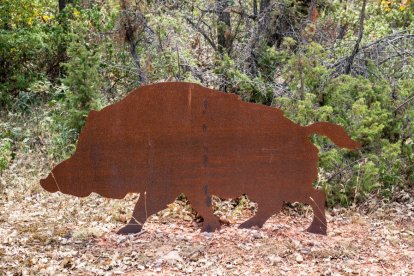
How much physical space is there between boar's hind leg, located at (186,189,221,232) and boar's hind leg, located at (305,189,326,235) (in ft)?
2.86

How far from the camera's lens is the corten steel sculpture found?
499 cm

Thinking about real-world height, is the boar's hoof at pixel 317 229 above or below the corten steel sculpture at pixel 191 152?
below

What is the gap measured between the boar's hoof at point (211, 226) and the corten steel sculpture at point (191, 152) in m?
0.12

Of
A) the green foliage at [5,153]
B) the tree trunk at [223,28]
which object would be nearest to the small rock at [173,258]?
the green foliage at [5,153]

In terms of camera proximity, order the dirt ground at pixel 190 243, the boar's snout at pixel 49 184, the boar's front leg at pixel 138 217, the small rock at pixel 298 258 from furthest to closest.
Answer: the boar's front leg at pixel 138 217
the boar's snout at pixel 49 184
the small rock at pixel 298 258
the dirt ground at pixel 190 243

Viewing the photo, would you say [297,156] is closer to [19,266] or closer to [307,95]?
[307,95]

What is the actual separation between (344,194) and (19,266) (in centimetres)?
355

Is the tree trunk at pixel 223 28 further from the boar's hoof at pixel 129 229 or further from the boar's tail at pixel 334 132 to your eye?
the boar's hoof at pixel 129 229

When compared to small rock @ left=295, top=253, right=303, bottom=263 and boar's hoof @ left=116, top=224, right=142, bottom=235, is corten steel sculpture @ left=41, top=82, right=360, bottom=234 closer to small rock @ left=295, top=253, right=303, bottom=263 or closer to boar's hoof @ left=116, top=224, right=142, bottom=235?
boar's hoof @ left=116, top=224, right=142, bottom=235

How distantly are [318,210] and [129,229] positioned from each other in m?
1.74

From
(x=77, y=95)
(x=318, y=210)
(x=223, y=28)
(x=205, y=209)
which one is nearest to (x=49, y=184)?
(x=205, y=209)

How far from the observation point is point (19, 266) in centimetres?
466

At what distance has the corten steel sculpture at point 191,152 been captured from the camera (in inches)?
197

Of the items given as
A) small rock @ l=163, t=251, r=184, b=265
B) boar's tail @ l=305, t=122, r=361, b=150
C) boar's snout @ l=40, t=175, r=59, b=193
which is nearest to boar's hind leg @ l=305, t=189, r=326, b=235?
boar's tail @ l=305, t=122, r=361, b=150
